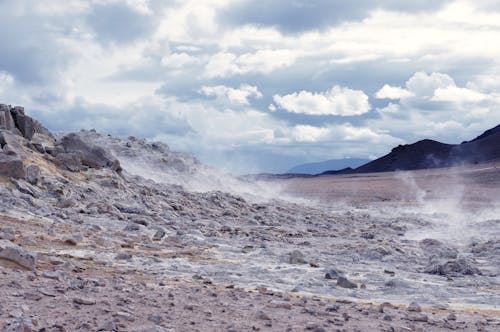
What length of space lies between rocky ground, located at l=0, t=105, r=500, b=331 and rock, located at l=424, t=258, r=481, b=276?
33 millimetres

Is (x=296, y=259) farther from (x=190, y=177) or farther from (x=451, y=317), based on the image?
(x=190, y=177)

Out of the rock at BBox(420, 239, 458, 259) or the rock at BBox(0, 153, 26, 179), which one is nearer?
the rock at BBox(420, 239, 458, 259)

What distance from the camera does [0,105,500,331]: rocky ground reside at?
8672 millimetres

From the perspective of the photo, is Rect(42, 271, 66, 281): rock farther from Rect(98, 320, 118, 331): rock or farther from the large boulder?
the large boulder

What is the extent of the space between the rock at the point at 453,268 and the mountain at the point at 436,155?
97.8 meters

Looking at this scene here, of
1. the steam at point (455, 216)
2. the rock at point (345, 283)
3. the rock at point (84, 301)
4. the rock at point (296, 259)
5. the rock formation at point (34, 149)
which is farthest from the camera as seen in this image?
the steam at point (455, 216)

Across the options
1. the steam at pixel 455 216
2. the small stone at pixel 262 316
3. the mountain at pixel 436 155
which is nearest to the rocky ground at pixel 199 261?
the small stone at pixel 262 316

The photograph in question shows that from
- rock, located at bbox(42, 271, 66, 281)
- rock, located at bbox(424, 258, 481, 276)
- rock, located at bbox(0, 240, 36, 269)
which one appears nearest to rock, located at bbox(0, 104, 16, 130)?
rock, located at bbox(424, 258, 481, 276)

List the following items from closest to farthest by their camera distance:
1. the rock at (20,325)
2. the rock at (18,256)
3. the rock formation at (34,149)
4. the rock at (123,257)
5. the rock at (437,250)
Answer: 1. the rock at (20,325)
2. the rock at (18,256)
3. the rock at (123,257)
4. the rock at (437,250)
5. the rock formation at (34,149)

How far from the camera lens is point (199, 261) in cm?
1469

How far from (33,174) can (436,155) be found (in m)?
111

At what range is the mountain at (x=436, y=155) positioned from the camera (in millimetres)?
115812

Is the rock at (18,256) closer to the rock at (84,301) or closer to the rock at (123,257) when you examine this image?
the rock at (84,301)

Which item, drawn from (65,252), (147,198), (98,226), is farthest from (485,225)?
(65,252)
